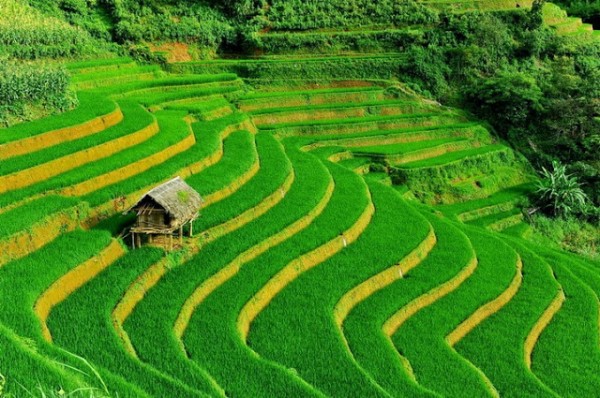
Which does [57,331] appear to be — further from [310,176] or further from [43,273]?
[310,176]

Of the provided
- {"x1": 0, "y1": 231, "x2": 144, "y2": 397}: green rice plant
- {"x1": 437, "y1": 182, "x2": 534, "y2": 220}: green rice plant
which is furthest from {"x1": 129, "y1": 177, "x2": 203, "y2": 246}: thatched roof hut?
{"x1": 437, "y1": 182, "x2": 534, "y2": 220}: green rice plant

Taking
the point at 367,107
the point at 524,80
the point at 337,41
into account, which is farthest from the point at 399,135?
the point at 337,41

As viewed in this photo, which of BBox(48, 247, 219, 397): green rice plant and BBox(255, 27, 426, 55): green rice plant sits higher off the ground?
BBox(255, 27, 426, 55): green rice plant

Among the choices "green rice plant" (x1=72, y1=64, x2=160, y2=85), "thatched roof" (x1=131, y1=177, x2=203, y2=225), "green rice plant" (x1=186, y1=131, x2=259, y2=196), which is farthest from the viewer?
"green rice plant" (x1=72, y1=64, x2=160, y2=85)

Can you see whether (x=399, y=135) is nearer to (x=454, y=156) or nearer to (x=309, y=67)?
(x=454, y=156)

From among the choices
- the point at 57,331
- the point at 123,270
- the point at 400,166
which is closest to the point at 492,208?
the point at 400,166

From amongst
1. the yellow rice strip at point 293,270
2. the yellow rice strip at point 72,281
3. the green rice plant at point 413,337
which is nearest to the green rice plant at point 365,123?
the yellow rice strip at point 293,270

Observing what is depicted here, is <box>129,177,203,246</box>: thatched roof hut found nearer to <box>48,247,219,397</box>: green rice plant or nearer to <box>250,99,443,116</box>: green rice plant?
<box>48,247,219,397</box>: green rice plant
